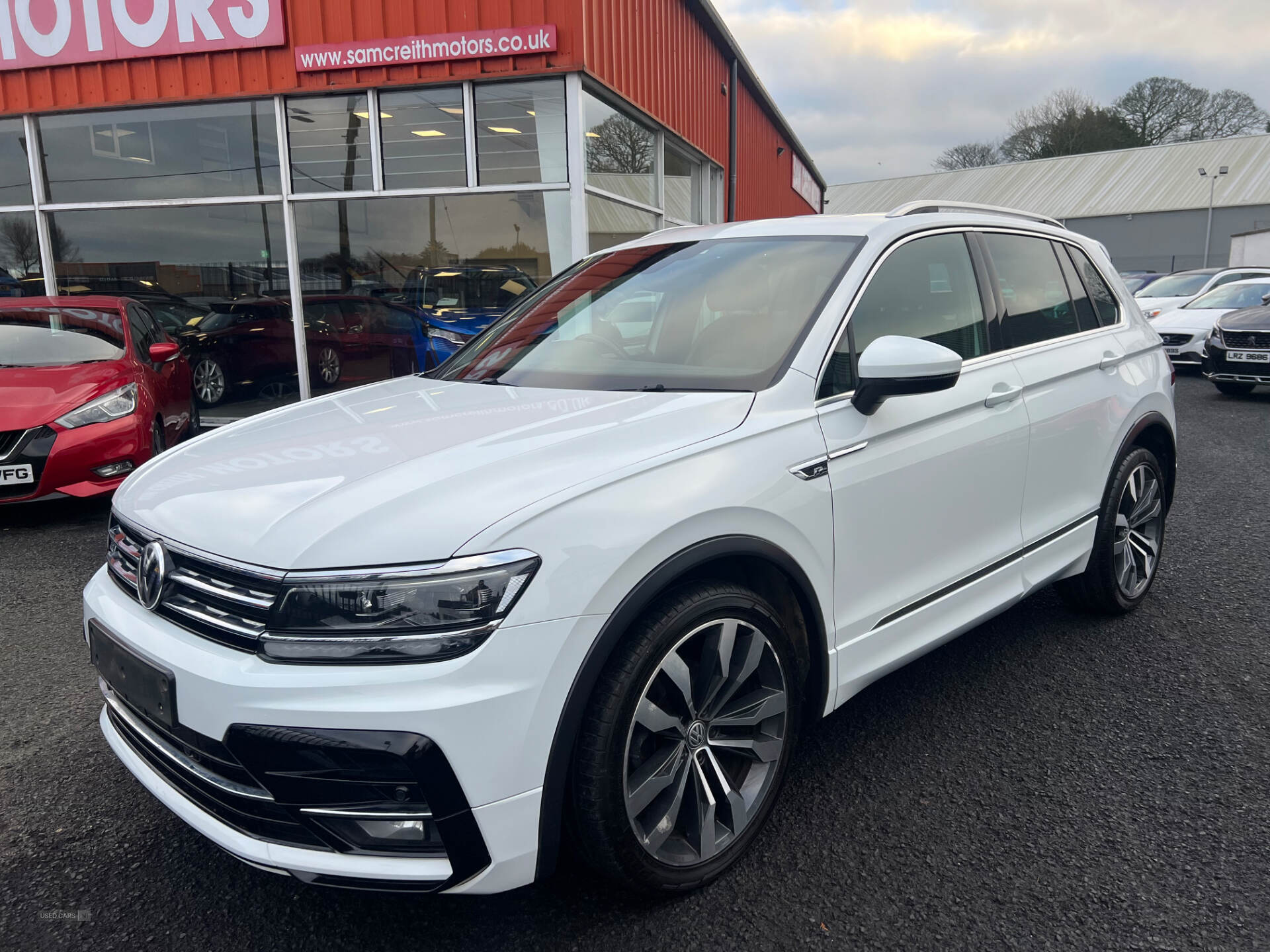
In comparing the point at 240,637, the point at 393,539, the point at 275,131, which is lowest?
the point at 240,637

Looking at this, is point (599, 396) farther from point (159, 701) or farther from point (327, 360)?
point (327, 360)

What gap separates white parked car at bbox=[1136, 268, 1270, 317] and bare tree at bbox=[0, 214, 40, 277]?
53.6 feet

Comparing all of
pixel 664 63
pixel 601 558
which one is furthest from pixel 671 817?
pixel 664 63

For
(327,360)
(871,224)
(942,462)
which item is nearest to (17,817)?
(942,462)

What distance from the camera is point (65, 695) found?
3387 millimetres

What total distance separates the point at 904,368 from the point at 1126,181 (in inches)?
2324

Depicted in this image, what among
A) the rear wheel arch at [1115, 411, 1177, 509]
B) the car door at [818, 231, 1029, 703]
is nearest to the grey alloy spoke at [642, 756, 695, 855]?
the car door at [818, 231, 1029, 703]

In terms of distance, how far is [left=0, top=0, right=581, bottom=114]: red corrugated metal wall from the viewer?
28.8 feet

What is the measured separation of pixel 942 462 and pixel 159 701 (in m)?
2.20

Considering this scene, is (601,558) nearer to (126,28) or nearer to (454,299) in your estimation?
(454,299)

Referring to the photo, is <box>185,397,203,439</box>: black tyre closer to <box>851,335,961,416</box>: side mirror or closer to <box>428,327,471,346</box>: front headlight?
<box>428,327,471,346</box>: front headlight

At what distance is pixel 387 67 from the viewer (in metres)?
9.20

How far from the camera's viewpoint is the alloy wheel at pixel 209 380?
10492 mm

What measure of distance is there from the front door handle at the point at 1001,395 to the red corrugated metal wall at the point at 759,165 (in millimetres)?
12112
